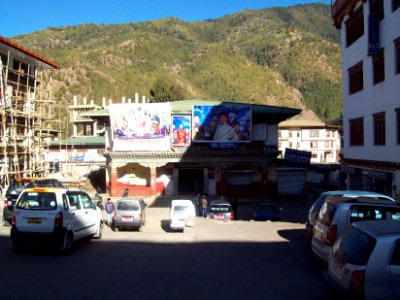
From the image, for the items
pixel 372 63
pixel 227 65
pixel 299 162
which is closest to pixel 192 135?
pixel 299 162

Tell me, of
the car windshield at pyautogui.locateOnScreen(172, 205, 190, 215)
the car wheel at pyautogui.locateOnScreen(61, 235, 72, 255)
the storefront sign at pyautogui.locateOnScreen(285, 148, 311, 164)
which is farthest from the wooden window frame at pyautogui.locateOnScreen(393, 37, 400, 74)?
the storefront sign at pyautogui.locateOnScreen(285, 148, 311, 164)

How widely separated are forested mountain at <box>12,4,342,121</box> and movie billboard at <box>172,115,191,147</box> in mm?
72898

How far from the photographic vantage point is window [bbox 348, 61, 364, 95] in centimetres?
2787

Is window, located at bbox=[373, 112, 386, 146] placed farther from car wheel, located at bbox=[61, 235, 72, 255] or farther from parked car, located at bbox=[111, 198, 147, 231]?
car wheel, located at bbox=[61, 235, 72, 255]

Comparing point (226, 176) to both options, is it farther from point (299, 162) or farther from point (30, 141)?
point (30, 141)

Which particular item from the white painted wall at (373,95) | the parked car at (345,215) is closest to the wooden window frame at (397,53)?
the white painted wall at (373,95)

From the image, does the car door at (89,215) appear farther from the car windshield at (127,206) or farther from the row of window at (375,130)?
the row of window at (375,130)

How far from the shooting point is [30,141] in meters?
40.8

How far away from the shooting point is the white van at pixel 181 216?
2081 cm

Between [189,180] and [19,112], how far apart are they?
1596 cm

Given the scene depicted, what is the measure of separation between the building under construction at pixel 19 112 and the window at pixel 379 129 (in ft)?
84.3

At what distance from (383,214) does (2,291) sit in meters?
8.26

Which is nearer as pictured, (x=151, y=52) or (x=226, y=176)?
(x=226, y=176)

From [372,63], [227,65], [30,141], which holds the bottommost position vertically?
[30,141]
